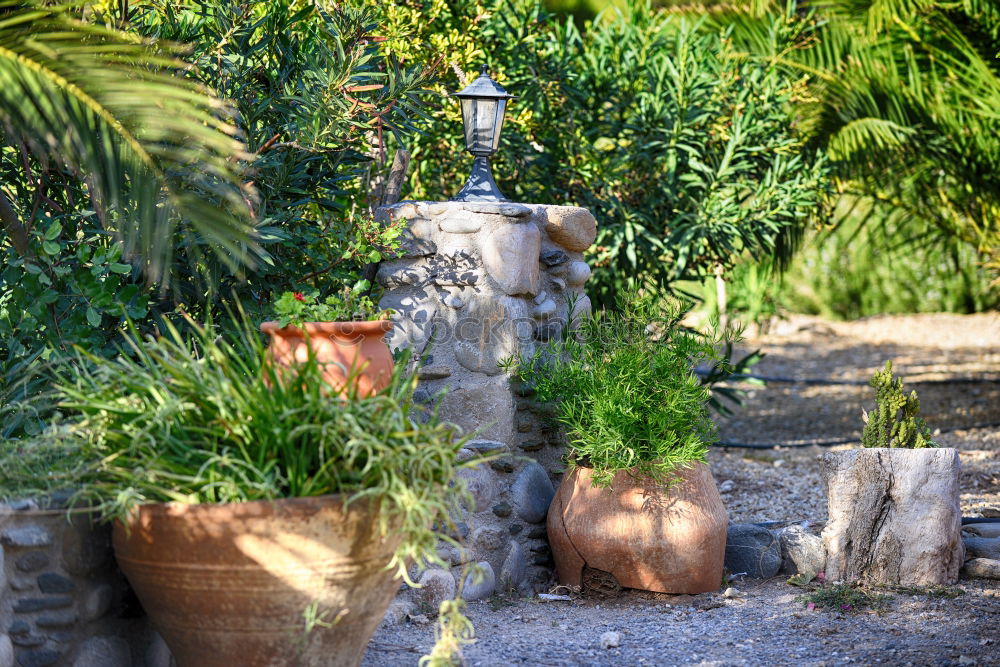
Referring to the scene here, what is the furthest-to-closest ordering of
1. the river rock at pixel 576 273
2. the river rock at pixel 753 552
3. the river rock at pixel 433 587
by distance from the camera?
the river rock at pixel 576 273 → the river rock at pixel 753 552 → the river rock at pixel 433 587

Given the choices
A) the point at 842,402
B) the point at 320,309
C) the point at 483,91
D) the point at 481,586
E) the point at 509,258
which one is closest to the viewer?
the point at 320,309

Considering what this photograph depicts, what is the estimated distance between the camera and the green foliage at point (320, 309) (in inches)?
115

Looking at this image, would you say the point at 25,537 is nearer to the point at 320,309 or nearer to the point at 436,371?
the point at 320,309

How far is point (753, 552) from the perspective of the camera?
3.71 meters

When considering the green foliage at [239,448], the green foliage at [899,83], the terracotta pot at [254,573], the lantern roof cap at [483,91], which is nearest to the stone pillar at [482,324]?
the lantern roof cap at [483,91]

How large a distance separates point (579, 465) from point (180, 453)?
5.26 feet

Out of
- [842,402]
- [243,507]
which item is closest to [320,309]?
[243,507]

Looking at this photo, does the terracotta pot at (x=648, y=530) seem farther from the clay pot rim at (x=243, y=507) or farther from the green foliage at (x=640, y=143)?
the green foliage at (x=640, y=143)

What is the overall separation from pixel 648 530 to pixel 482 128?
1.58 m

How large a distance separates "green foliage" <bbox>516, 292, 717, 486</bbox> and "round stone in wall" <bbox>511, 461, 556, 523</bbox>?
0.18 m

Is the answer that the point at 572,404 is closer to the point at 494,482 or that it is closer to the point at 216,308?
the point at 494,482

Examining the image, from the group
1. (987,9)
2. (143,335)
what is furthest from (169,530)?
(987,9)

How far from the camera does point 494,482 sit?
11.6 feet

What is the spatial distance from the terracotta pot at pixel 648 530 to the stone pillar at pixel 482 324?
0.23m
